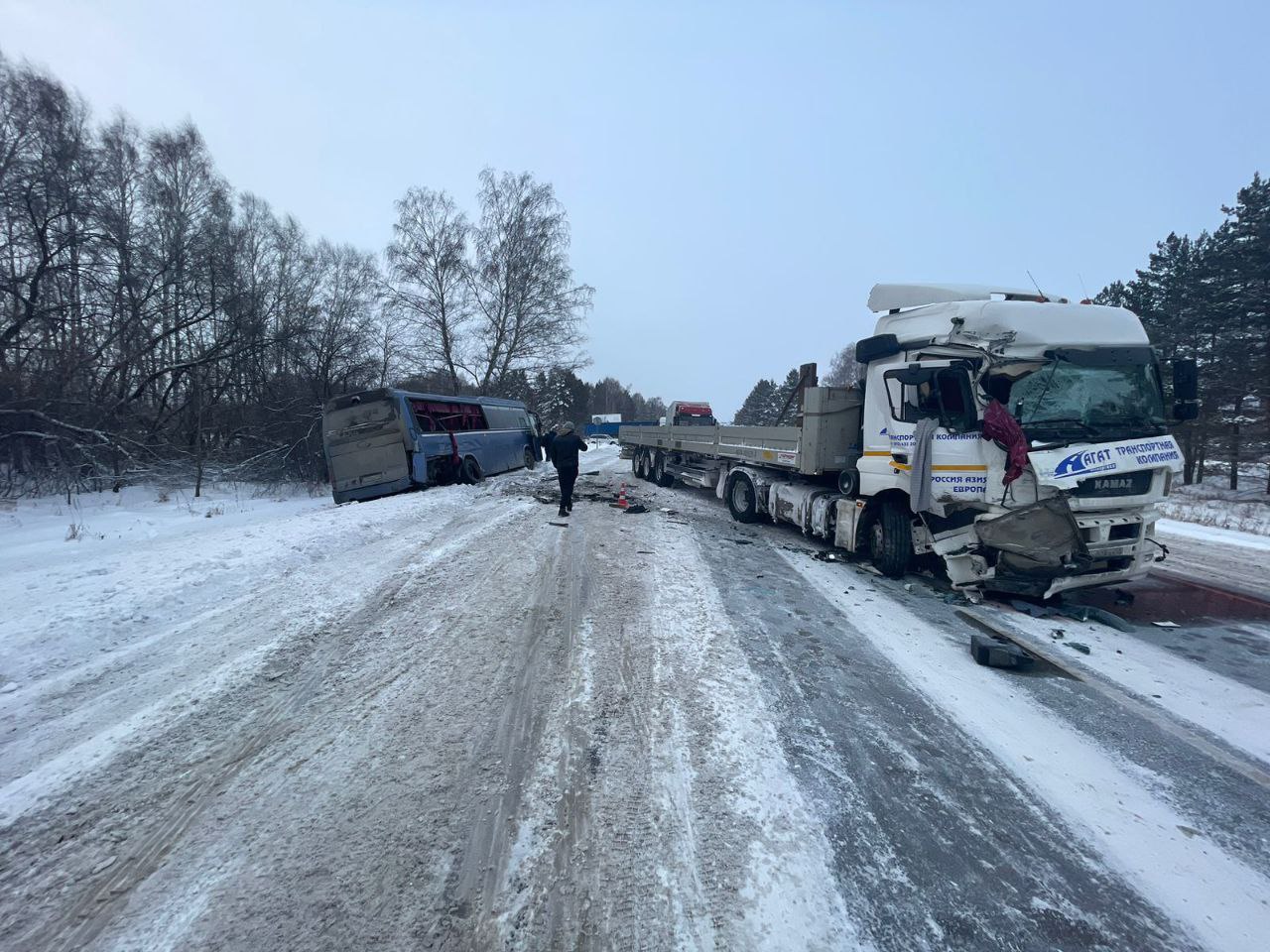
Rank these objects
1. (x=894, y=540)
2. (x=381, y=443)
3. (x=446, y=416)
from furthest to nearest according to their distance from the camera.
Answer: (x=446, y=416)
(x=381, y=443)
(x=894, y=540)

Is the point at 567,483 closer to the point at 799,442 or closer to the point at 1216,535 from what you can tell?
the point at 799,442

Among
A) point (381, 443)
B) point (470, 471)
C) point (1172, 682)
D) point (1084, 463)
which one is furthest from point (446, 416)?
point (1172, 682)

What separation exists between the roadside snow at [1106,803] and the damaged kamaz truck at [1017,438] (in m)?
1.72

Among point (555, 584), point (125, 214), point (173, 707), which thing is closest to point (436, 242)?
point (125, 214)

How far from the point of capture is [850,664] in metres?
4.36

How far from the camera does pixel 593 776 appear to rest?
2842mm

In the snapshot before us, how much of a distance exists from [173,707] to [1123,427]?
27.3 feet

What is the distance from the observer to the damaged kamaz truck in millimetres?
5340

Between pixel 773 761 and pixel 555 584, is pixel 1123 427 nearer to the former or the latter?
pixel 773 761

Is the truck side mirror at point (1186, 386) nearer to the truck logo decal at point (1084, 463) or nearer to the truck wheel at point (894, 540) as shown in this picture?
the truck logo decal at point (1084, 463)

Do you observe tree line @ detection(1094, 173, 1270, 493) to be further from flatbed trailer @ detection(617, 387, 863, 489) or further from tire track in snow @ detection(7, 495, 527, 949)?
tire track in snow @ detection(7, 495, 527, 949)

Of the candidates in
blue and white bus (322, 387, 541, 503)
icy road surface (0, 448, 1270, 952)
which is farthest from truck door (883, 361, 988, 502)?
blue and white bus (322, 387, 541, 503)

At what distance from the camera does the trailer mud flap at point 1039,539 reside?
5.30m

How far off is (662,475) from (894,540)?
33.5 feet
